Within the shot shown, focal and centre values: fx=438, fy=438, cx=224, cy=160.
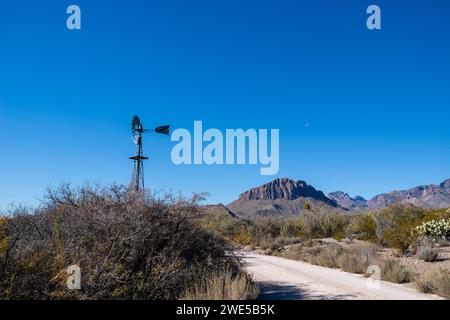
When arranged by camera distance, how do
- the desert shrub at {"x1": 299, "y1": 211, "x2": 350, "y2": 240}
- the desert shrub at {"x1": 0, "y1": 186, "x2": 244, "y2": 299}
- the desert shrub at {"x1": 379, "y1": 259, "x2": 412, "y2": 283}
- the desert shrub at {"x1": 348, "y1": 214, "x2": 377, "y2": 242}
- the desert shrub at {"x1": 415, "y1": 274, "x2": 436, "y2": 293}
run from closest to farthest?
the desert shrub at {"x1": 0, "y1": 186, "x2": 244, "y2": 299} < the desert shrub at {"x1": 415, "y1": 274, "x2": 436, "y2": 293} < the desert shrub at {"x1": 379, "y1": 259, "x2": 412, "y2": 283} < the desert shrub at {"x1": 348, "y1": 214, "x2": 377, "y2": 242} < the desert shrub at {"x1": 299, "y1": 211, "x2": 350, "y2": 240}

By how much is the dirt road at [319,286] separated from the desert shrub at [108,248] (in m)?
2.20

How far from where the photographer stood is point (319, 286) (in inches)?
497

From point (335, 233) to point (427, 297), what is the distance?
61.9 feet

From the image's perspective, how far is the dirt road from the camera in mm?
11148

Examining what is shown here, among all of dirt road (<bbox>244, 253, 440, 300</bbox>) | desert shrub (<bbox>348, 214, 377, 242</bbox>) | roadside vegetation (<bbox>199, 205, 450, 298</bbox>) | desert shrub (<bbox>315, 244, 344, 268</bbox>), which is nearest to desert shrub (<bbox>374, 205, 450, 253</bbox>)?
roadside vegetation (<bbox>199, 205, 450, 298</bbox>)

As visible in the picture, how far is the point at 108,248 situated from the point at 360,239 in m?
19.5

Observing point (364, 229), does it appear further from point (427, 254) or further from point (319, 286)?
point (319, 286)

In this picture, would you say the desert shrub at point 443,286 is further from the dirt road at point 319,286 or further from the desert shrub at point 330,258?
the desert shrub at point 330,258

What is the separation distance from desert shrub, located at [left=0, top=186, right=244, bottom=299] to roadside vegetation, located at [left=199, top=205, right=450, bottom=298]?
1291 millimetres

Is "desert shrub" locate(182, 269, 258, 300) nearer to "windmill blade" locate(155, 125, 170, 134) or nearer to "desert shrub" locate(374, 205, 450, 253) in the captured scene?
"desert shrub" locate(374, 205, 450, 253)
